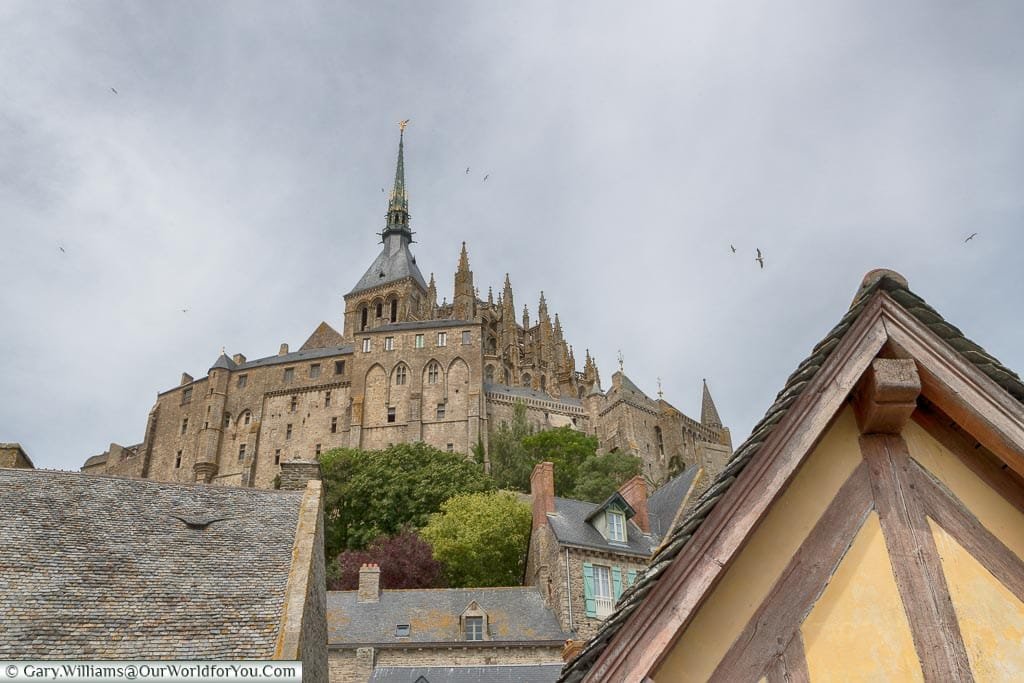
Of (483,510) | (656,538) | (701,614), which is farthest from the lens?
(483,510)

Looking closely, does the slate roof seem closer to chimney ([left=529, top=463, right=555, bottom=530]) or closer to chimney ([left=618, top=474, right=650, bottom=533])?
chimney ([left=529, top=463, right=555, bottom=530])

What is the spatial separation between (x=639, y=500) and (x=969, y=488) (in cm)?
3174

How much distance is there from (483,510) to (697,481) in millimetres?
26947

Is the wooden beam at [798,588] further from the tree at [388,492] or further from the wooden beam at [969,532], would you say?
the tree at [388,492]

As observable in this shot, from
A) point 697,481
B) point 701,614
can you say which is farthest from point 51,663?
point 697,481

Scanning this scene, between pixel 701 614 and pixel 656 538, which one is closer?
pixel 701 614

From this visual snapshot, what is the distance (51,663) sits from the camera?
7.78 metres

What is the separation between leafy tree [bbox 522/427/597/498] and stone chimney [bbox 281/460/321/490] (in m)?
58.3

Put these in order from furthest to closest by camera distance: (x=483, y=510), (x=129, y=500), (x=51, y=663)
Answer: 1. (x=483, y=510)
2. (x=129, y=500)
3. (x=51, y=663)

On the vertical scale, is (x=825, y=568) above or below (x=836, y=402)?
below

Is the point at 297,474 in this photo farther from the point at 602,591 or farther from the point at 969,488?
the point at 602,591

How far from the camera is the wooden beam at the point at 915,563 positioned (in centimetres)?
335

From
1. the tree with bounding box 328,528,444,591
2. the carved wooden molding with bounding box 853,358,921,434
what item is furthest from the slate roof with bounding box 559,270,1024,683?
the tree with bounding box 328,528,444,591

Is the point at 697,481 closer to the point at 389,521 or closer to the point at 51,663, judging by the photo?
the point at 51,663
